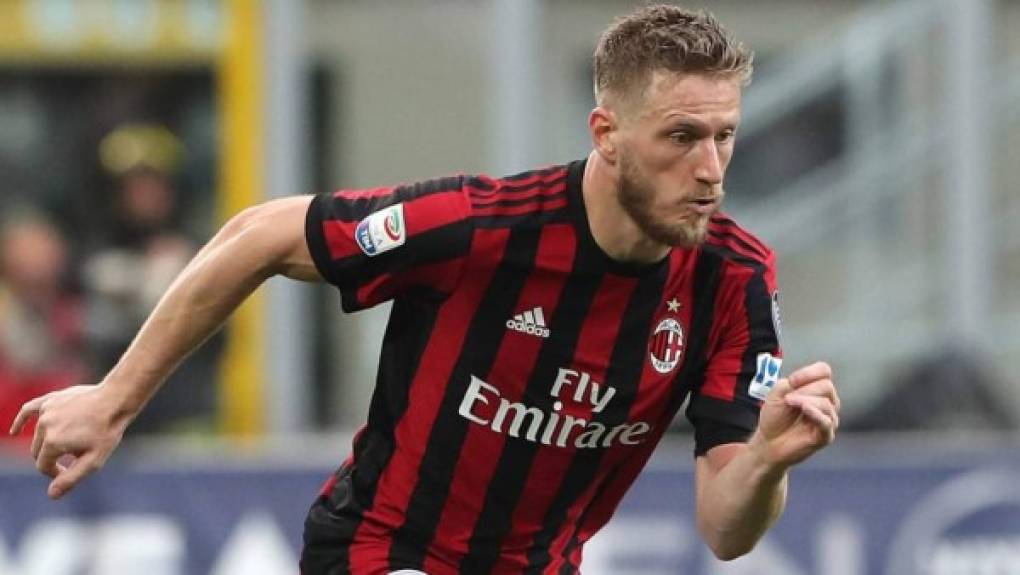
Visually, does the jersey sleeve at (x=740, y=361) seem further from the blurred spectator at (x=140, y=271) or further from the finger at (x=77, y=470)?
the blurred spectator at (x=140, y=271)

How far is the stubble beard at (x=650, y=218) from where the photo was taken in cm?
420

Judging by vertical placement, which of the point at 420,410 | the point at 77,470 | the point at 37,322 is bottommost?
the point at 37,322

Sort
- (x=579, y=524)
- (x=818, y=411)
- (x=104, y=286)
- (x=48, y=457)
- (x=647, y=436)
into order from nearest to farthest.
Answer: (x=818, y=411) < (x=48, y=457) < (x=647, y=436) < (x=579, y=524) < (x=104, y=286)

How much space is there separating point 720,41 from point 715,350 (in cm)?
69

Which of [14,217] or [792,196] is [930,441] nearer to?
[792,196]

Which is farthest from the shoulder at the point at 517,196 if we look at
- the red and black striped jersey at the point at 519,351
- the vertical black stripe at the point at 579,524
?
the vertical black stripe at the point at 579,524

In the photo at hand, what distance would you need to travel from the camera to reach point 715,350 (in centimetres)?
451

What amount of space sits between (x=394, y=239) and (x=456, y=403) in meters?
0.38

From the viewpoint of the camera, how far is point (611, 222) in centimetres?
437

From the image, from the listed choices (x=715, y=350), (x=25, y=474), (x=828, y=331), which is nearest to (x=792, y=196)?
(x=828, y=331)

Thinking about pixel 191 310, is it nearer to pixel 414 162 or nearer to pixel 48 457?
pixel 48 457

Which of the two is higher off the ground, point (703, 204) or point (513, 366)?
point (703, 204)

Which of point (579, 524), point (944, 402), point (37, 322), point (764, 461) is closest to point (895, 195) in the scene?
point (944, 402)

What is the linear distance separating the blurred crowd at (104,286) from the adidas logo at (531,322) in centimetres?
429
